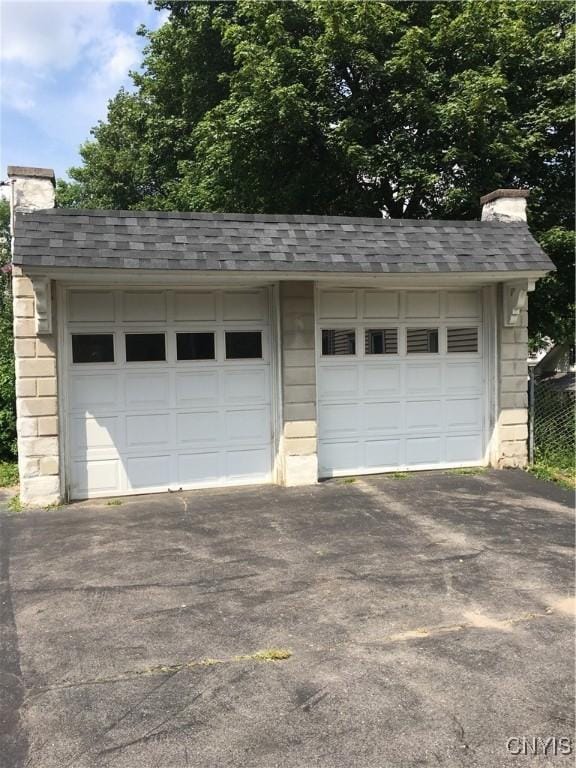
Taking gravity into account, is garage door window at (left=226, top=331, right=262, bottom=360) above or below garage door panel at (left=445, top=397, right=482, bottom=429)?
above

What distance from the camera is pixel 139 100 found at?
19.6 meters

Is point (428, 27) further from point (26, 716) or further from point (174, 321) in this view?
point (26, 716)

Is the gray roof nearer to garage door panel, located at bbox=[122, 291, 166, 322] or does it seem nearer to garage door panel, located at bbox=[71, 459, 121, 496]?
garage door panel, located at bbox=[122, 291, 166, 322]

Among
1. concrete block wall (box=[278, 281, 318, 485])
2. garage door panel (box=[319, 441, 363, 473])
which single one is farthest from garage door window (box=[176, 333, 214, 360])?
garage door panel (box=[319, 441, 363, 473])

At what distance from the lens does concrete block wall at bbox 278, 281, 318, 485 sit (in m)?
7.69

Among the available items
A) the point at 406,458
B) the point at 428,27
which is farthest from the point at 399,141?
the point at 406,458

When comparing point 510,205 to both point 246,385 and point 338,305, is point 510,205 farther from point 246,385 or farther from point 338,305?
point 246,385

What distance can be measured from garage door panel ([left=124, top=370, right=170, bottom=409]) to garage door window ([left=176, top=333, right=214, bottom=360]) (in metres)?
0.35

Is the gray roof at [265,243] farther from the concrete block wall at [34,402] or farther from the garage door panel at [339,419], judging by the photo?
the garage door panel at [339,419]

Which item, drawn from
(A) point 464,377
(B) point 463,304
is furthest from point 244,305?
(A) point 464,377

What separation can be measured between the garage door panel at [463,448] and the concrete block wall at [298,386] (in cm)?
205

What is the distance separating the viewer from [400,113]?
12.4 meters

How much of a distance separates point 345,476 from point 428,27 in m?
9.91

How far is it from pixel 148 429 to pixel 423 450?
3685 millimetres
